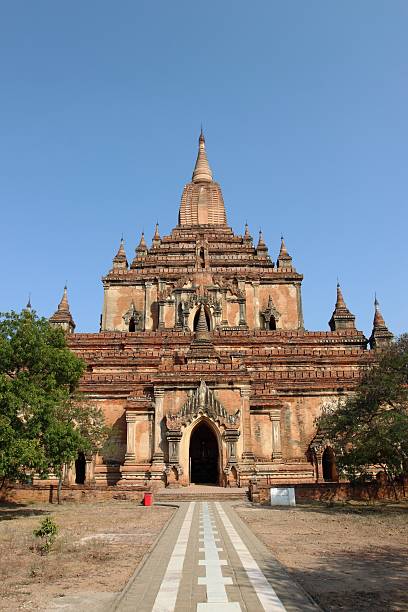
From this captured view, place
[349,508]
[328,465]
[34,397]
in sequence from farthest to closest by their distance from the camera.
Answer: [328,465] < [349,508] < [34,397]

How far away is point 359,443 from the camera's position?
25.0m

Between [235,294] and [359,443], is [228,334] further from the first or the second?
[359,443]

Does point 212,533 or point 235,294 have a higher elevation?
point 235,294

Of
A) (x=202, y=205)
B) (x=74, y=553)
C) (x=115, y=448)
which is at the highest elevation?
(x=202, y=205)

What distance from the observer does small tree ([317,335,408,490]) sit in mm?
23594

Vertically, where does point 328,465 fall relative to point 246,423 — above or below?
below

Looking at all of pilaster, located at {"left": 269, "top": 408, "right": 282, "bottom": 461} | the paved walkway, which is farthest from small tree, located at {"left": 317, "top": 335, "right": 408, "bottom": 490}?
the paved walkway

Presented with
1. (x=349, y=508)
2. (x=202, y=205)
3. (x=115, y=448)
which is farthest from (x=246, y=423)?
(x=202, y=205)

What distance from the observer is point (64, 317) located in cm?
5294

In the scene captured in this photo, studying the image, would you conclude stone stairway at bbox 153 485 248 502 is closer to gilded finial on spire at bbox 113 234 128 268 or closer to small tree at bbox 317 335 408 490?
small tree at bbox 317 335 408 490

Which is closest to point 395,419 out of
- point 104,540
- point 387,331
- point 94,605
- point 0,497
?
point 104,540

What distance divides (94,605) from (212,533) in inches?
316

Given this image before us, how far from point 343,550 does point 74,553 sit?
6.82 metres

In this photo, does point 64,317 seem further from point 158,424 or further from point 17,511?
point 17,511
